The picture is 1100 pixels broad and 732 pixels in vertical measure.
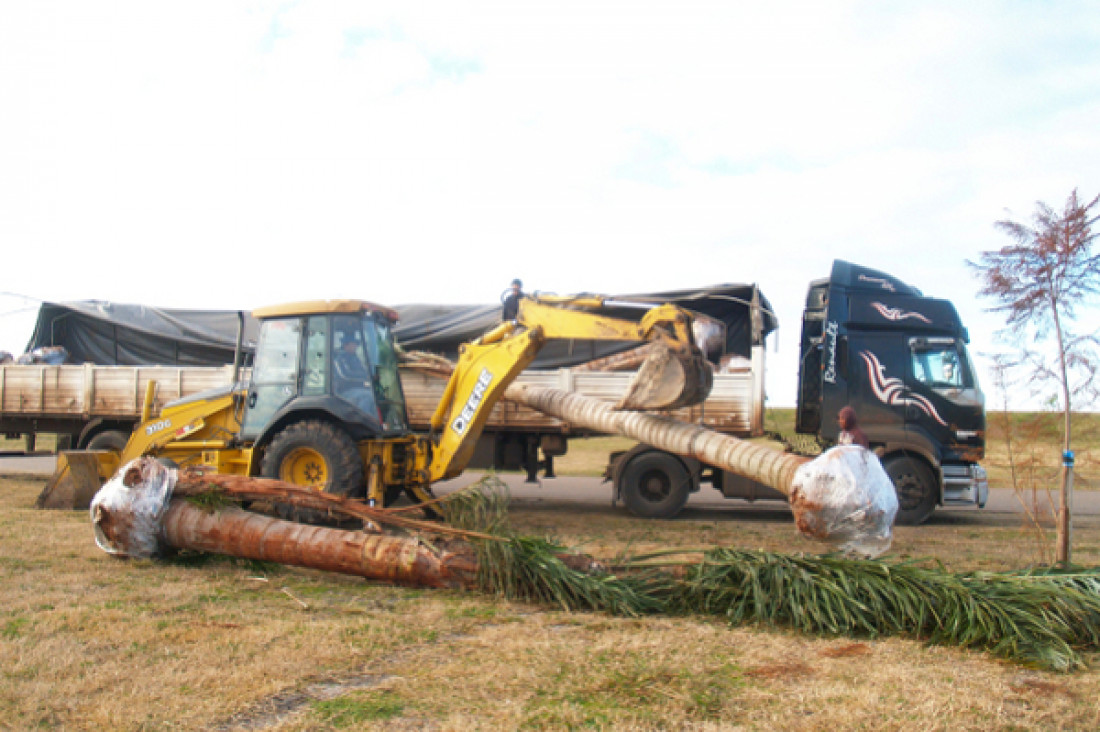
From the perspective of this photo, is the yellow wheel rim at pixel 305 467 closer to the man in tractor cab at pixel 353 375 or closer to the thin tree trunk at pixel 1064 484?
the man in tractor cab at pixel 353 375

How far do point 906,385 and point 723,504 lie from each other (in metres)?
3.77

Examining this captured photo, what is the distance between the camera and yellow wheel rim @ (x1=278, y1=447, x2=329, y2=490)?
8.34m

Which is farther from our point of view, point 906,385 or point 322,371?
point 906,385

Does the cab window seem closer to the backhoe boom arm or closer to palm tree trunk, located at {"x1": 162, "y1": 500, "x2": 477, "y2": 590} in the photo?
the backhoe boom arm

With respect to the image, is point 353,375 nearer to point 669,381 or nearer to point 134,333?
point 669,381

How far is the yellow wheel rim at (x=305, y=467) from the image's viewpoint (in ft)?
27.3

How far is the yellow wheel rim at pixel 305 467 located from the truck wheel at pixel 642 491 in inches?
161

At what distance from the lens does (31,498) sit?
10992mm

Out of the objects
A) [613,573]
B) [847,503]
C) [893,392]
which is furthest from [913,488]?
[613,573]

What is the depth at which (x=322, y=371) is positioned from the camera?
8.58 metres

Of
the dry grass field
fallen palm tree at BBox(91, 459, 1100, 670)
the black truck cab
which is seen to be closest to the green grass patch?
the dry grass field

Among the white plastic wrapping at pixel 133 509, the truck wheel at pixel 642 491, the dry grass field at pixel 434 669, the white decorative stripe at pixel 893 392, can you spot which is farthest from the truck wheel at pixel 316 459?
the white decorative stripe at pixel 893 392

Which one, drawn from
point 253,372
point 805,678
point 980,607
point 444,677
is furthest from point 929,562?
point 253,372

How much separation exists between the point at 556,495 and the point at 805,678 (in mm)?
10125
